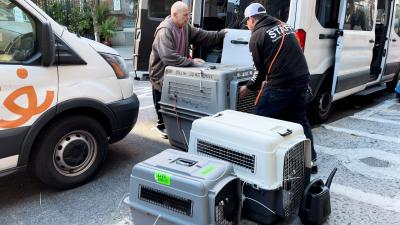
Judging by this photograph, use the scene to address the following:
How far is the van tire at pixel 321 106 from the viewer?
5734 millimetres

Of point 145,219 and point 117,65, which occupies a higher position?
point 117,65

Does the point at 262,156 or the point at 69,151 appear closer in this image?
the point at 262,156

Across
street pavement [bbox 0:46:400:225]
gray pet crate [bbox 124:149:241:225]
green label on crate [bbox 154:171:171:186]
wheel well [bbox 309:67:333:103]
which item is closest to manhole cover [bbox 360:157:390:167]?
street pavement [bbox 0:46:400:225]

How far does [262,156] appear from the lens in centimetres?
282

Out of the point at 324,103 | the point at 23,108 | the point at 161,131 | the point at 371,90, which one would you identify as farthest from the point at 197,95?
the point at 371,90

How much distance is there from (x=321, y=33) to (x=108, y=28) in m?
13.8

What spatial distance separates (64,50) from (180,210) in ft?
6.18

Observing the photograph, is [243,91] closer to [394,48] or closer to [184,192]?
[184,192]

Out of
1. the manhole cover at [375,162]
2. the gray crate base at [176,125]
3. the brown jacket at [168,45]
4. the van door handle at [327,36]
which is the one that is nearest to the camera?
the gray crate base at [176,125]

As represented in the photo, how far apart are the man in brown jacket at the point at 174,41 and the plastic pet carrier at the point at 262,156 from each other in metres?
1.58

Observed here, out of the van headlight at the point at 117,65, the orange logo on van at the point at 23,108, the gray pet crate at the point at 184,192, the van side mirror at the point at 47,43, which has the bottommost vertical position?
Answer: the gray pet crate at the point at 184,192

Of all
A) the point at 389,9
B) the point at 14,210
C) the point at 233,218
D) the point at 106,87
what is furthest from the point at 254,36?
the point at 389,9

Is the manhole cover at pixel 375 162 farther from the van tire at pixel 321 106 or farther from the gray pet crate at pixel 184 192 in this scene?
the gray pet crate at pixel 184 192

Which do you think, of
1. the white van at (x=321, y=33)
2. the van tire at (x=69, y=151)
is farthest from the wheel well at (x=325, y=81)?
the van tire at (x=69, y=151)
